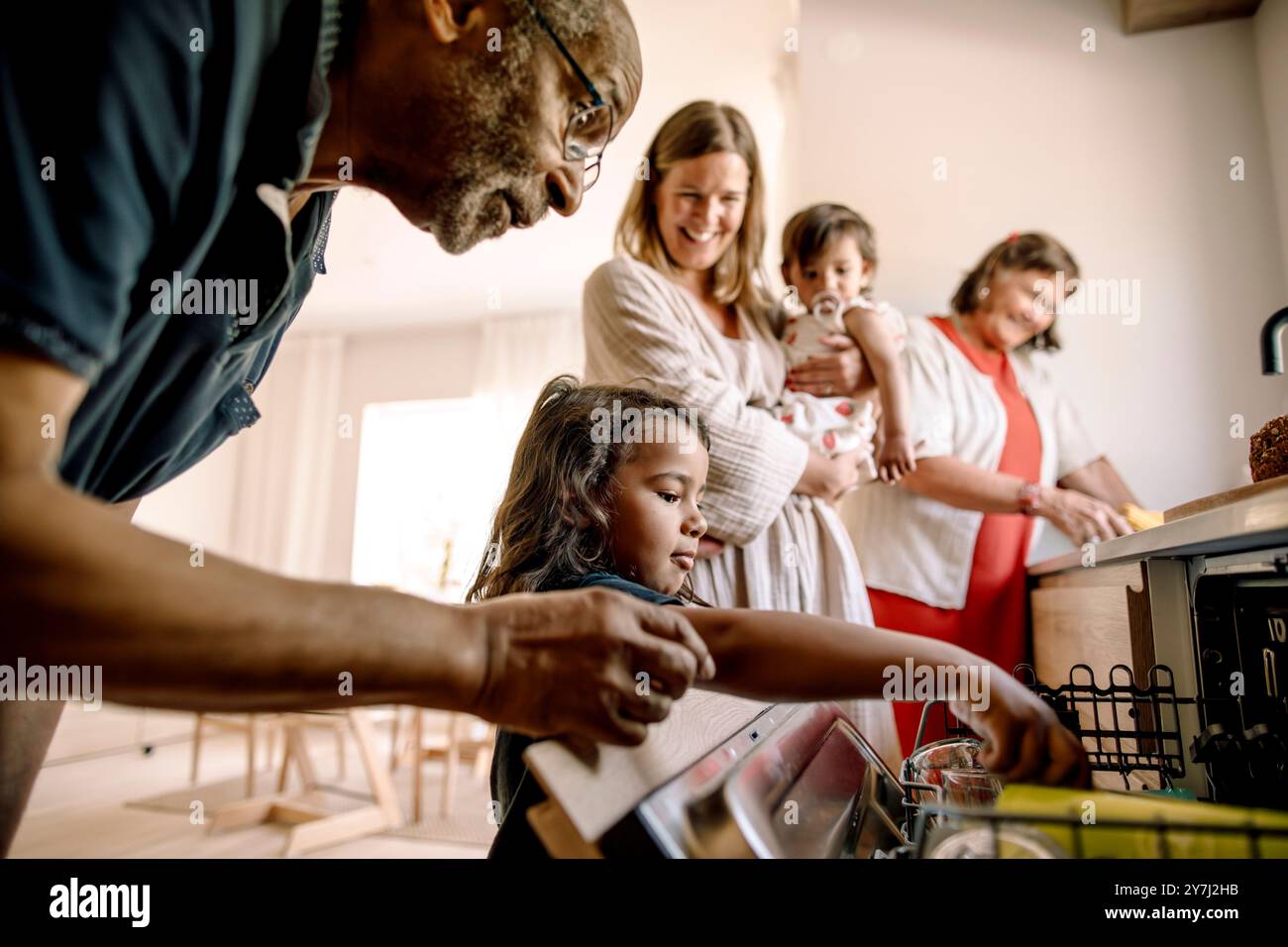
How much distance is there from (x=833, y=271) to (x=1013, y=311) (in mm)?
424

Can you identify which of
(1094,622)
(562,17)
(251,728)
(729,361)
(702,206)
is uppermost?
(702,206)

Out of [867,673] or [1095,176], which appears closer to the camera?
[867,673]

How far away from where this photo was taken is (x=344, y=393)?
5.43 m

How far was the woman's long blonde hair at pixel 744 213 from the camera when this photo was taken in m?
1.20

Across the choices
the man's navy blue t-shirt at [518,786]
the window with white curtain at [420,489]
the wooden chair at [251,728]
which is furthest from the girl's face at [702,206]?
the window with white curtain at [420,489]

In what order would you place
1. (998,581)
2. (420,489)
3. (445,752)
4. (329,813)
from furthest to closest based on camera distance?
(420,489), (445,752), (329,813), (998,581)

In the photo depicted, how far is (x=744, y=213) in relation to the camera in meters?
1.25

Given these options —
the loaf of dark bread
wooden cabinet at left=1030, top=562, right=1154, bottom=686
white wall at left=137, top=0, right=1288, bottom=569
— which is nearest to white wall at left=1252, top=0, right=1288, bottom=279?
white wall at left=137, top=0, right=1288, bottom=569

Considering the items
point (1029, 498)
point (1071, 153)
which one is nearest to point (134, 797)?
point (1029, 498)

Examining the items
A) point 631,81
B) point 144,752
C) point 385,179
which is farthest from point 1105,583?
→ point 144,752

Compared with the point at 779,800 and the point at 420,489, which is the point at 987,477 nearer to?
the point at 779,800

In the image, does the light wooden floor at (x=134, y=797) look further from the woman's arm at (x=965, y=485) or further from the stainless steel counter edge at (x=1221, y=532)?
the stainless steel counter edge at (x=1221, y=532)
